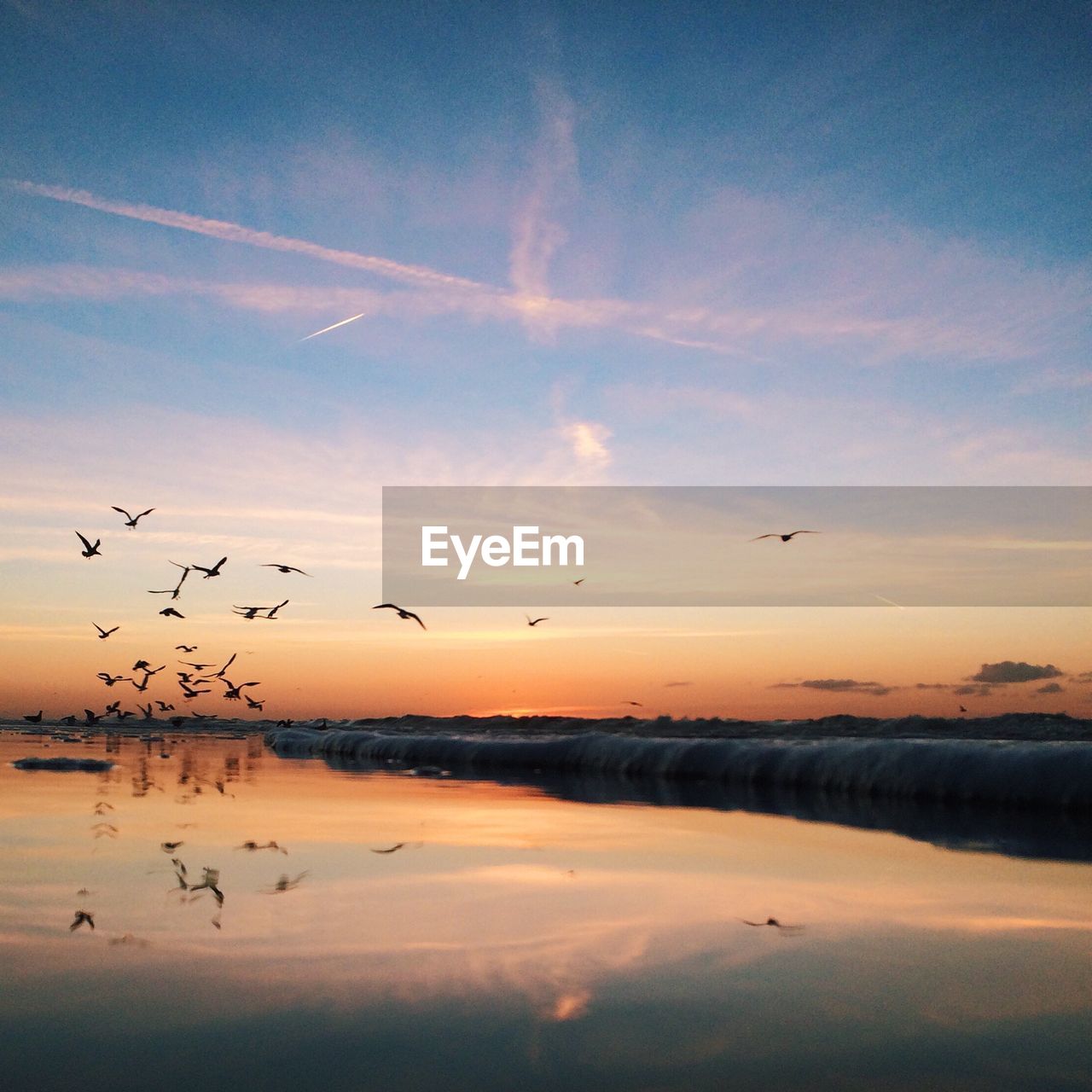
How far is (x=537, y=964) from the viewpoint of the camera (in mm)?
5168

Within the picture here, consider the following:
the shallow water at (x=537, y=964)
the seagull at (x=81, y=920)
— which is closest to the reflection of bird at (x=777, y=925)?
the shallow water at (x=537, y=964)

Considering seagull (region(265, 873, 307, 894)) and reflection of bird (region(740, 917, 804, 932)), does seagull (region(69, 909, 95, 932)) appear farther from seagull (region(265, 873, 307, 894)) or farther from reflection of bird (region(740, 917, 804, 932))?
reflection of bird (region(740, 917, 804, 932))

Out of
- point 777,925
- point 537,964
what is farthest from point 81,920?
point 777,925

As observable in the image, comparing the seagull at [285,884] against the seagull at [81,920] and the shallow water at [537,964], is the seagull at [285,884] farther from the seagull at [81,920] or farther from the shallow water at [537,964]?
the seagull at [81,920]

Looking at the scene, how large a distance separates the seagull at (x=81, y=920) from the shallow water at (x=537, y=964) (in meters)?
0.07

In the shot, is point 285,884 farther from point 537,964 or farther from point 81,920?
point 537,964

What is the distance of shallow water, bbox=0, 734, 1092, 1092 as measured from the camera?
3.81 m

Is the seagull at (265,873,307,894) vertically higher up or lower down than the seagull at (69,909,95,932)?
lower down

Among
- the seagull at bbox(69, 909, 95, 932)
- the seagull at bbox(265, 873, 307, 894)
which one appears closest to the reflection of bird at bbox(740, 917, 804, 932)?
the seagull at bbox(265, 873, 307, 894)

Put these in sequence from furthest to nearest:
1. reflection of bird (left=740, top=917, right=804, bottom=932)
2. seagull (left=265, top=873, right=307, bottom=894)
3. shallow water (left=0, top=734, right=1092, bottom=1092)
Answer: seagull (left=265, top=873, right=307, bottom=894) → reflection of bird (left=740, top=917, right=804, bottom=932) → shallow water (left=0, top=734, right=1092, bottom=1092)

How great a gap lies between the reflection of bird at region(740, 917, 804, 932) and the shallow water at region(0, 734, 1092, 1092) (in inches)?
1.0

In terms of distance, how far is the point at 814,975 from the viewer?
5.02 meters

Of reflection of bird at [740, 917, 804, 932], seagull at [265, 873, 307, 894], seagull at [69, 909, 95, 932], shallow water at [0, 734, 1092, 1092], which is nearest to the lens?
shallow water at [0, 734, 1092, 1092]

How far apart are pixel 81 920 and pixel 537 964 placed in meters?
2.92
